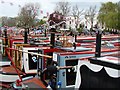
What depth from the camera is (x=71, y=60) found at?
5414mm

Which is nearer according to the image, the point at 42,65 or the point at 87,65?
the point at 87,65

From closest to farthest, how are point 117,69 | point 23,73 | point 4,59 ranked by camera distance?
point 117,69
point 23,73
point 4,59

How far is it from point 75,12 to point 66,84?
32.4 meters

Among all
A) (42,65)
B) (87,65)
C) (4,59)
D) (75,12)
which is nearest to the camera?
(87,65)

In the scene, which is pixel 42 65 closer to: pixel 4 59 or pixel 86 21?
pixel 4 59

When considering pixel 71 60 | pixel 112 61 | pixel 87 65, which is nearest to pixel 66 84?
pixel 71 60

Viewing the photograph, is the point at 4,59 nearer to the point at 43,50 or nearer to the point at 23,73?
the point at 23,73

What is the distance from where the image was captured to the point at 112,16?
40125mm

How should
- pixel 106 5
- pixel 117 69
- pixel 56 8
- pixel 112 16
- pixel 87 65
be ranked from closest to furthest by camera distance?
pixel 117 69 → pixel 87 65 → pixel 56 8 → pixel 112 16 → pixel 106 5

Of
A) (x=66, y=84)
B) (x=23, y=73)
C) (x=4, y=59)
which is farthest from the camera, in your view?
(x=4, y=59)

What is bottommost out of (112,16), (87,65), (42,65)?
(42,65)

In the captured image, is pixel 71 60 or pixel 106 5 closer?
pixel 71 60

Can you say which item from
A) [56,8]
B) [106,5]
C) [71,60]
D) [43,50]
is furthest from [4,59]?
[106,5]

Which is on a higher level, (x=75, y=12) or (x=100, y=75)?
(x=75, y=12)
